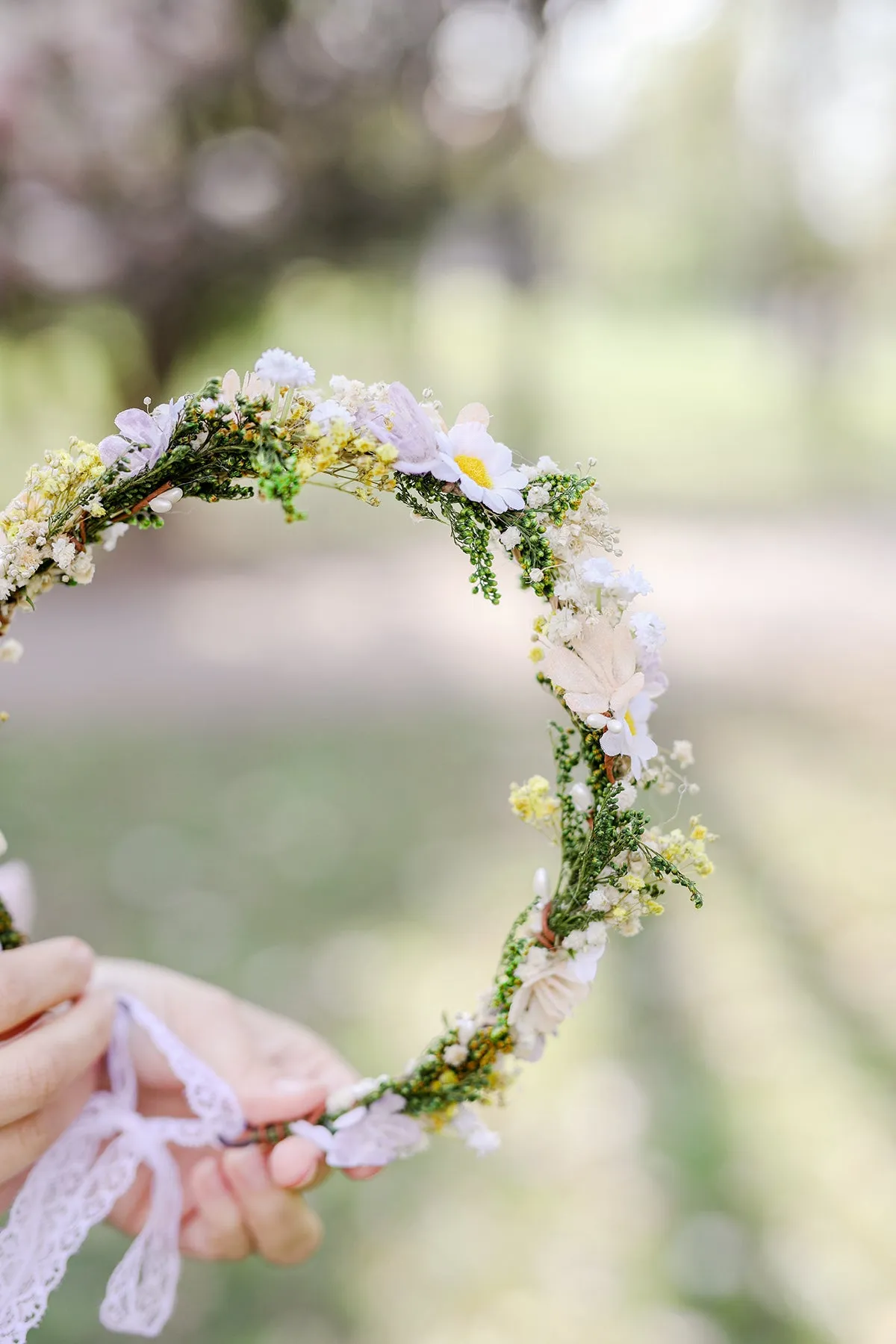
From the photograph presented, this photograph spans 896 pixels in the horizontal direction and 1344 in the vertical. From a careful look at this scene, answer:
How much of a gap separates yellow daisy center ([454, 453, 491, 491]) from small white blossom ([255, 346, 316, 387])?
171 mm

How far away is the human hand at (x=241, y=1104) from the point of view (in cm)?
125

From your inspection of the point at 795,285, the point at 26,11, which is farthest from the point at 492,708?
the point at 795,285

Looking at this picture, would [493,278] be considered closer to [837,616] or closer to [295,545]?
[295,545]

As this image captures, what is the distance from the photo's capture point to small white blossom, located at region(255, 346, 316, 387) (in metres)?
0.93

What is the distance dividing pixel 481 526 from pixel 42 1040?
2.25ft

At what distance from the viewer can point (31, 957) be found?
1131mm

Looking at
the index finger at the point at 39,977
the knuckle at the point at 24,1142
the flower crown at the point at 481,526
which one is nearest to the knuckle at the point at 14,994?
the index finger at the point at 39,977

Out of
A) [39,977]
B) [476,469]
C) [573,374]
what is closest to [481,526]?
[476,469]

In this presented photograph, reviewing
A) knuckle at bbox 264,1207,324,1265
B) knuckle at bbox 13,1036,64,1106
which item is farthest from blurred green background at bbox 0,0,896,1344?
knuckle at bbox 13,1036,64,1106

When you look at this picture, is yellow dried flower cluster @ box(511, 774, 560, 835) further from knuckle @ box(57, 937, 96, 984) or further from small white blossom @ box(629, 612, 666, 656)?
knuckle @ box(57, 937, 96, 984)

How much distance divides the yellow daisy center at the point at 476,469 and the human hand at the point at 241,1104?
727mm

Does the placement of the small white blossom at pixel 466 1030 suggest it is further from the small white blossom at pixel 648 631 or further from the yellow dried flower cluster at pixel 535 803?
the small white blossom at pixel 648 631

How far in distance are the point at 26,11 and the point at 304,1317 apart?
5266 millimetres

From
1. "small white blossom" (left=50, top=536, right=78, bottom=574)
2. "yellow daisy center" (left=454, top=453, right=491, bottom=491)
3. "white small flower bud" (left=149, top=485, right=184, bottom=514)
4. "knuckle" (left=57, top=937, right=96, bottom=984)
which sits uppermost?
"yellow daisy center" (left=454, top=453, right=491, bottom=491)
